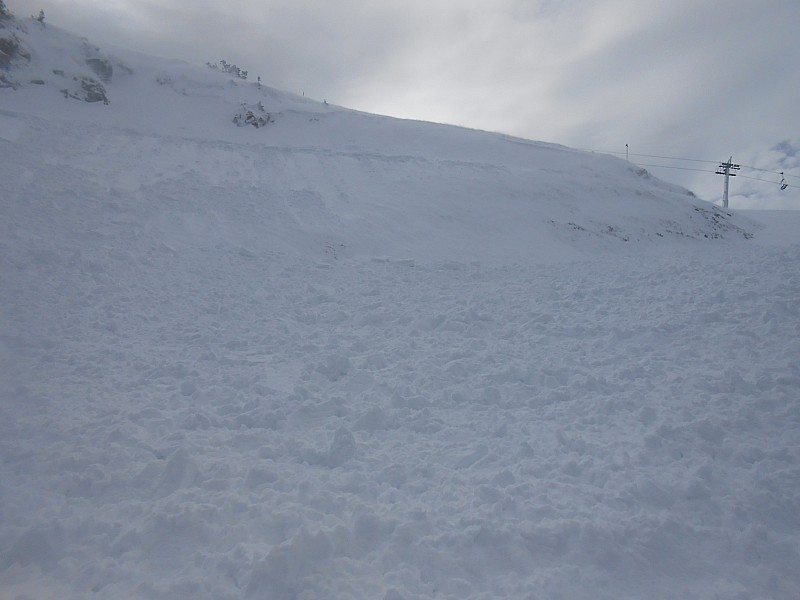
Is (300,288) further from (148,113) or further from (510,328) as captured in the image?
(148,113)

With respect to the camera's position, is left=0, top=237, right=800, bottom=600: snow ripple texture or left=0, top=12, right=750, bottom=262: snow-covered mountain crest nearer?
left=0, top=237, right=800, bottom=600: snow ripple texture

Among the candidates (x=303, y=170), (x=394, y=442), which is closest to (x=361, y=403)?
(x=394, y=442)

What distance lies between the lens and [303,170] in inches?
859

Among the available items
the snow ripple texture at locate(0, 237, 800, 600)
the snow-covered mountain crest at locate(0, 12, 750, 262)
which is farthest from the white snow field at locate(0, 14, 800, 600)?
the snow-covered mountain crest at locate(0, 12, 750, 262)

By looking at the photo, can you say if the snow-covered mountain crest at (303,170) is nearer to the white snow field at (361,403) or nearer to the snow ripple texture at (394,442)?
the white snow field at (361,403)

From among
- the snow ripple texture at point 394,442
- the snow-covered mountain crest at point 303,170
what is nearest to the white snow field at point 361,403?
the snow ripple texture at point 394,442

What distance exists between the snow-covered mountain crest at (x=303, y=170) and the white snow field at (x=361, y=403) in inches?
10.5

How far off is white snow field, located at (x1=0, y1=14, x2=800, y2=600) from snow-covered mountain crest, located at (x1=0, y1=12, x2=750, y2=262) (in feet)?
0.87

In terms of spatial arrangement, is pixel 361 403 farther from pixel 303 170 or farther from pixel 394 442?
pixel 303 170

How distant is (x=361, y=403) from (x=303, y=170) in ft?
54.1

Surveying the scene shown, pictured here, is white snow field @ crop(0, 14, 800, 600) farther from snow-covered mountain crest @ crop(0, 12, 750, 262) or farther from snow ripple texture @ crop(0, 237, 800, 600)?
snow-covered mountain crest @ crop(0, 12, 750, 262)

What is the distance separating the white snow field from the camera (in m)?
4.89

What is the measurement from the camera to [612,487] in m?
5.85

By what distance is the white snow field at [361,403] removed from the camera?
4.89 meters
